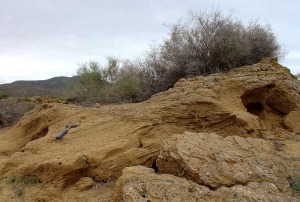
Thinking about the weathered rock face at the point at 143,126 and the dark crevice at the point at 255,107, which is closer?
the weathered rock face at the point at 143,126

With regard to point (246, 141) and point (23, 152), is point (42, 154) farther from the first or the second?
point (246, 141)

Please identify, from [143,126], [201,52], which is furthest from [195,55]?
[143,126]

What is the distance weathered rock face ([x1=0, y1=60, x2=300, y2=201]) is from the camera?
222 inches

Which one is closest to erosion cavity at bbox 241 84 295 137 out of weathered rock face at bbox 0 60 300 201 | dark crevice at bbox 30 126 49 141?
weathered rock face at bbox 0 60 300 201

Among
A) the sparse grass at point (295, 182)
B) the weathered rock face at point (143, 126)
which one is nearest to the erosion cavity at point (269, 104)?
the weathered rock face at point (143, 126)

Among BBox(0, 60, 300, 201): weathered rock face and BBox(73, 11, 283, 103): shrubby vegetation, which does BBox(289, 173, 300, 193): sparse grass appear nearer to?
BBox(0, 60, 300, 201): weathered rock face

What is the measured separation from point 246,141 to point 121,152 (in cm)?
200

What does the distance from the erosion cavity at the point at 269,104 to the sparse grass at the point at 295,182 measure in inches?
126

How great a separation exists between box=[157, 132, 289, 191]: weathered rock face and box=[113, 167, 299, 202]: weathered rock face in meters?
0.21

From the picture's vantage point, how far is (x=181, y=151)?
4621 mm

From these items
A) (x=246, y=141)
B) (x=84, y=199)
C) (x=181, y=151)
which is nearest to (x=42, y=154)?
(x=84, y=199)

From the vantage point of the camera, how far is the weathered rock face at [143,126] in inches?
222

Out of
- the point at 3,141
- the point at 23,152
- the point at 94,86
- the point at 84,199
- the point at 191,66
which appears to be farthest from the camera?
the point at 94,86

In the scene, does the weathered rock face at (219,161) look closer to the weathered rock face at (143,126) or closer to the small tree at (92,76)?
the weathered rock face at (143,126)
